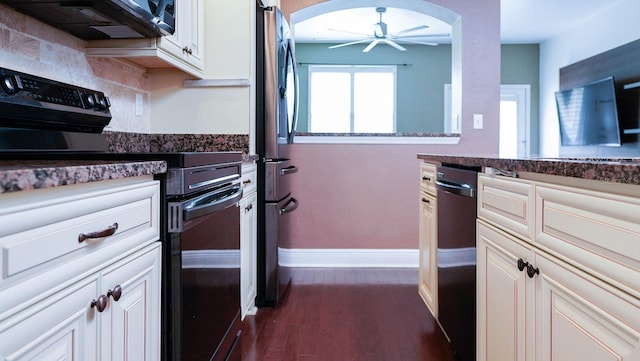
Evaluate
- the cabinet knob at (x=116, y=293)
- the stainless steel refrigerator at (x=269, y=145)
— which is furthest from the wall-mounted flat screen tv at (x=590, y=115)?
the cabinet knob at (x=116, y=293)

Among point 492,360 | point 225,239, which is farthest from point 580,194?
point 225,239

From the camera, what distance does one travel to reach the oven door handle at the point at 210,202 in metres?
1.13

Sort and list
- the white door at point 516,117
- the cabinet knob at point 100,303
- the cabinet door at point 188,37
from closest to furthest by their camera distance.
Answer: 1. the cabinet knob at point 100,303
2. the cabinet door at point 188,37
3. the white door at point 516,117

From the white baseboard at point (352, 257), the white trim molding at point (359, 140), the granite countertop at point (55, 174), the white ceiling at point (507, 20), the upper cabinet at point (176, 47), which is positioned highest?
the white ceiling at point (507, 20)

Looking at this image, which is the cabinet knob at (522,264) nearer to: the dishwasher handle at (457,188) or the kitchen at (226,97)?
the dishwasher handle at (457,188)

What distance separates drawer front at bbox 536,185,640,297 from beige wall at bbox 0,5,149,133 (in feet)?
5.29

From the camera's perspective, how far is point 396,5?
3.24 meters

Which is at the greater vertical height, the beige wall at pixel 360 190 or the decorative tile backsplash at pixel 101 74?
the decorative tile backsplash at pixel 101 74

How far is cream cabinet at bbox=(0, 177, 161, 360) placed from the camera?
599 millimetres

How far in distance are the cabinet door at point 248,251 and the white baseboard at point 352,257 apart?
905 mm

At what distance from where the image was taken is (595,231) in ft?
2.53

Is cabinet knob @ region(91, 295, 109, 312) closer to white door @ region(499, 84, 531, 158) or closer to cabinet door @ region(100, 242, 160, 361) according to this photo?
cabinet door @ region(100, 242, 160, 361)

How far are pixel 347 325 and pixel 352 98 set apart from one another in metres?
5.28

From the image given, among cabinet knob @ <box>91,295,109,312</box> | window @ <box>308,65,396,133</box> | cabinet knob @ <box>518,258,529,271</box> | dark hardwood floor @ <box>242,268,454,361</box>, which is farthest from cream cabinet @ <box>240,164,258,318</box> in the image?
window @ <box>308,65,396,133</box>
